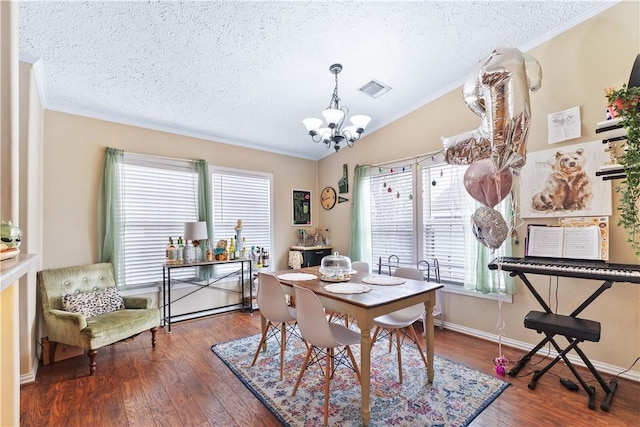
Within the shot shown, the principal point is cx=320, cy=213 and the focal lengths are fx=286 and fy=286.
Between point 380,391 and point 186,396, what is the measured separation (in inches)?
58.8

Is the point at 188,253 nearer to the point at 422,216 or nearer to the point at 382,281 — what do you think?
the point at 382,281

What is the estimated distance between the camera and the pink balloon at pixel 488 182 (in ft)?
6.98

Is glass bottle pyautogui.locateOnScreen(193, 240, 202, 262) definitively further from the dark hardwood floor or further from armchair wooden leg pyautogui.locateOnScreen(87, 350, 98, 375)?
armchair wooden leg pyautogui.locateOnScreen(87, 350, 98, 375)

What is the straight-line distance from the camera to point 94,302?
289cm

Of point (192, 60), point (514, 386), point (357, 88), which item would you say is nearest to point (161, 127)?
point (192, 60)

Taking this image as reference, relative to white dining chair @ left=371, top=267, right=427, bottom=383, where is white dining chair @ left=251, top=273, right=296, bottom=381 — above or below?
above

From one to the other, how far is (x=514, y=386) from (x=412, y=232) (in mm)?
2009

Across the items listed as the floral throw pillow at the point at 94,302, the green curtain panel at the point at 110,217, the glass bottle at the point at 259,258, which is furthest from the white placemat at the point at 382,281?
the green curtain panel at the point at 110,217

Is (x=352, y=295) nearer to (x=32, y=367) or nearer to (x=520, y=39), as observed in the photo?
(x=32, y=367)

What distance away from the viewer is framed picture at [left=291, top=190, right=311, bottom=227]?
201 inches

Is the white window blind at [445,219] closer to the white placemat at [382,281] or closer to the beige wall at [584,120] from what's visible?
the beige wall at [584,120]

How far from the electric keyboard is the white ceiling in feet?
6.92

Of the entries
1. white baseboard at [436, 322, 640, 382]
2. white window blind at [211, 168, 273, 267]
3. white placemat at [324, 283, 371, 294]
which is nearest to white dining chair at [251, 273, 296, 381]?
white placemat at [324, 283, 371, 294]

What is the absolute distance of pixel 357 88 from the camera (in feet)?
11.0
